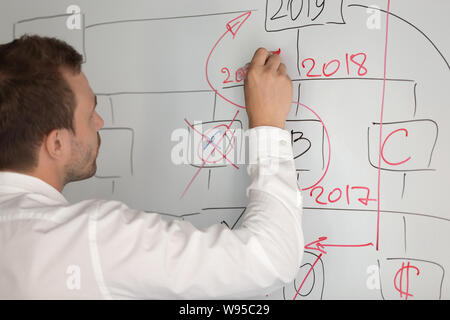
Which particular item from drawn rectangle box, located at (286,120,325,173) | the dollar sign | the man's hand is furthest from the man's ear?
the dollar sign

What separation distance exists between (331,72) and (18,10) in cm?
92

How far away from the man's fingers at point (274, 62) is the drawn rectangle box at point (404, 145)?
25 centimetres

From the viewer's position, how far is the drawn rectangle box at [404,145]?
0.86m

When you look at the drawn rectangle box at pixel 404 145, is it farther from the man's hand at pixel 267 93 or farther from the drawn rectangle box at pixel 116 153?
the drawn rectangle box at pixel 116 153

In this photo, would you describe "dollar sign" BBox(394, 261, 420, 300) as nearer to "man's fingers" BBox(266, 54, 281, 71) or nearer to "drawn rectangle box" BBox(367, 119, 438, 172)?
"drawn rectangle box" BBox(367, 119, 438, 172)

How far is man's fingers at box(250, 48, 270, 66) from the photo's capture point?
35.4 inches

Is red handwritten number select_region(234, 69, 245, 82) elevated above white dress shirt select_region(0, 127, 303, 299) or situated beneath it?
elevated above

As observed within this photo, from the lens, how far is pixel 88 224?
0.69m

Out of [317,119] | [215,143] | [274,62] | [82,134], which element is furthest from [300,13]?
[82,134]

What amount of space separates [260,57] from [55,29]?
63cm

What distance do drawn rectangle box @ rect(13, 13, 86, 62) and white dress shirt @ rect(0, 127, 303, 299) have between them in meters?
0.53

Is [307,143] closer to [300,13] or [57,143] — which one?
[300,13]
